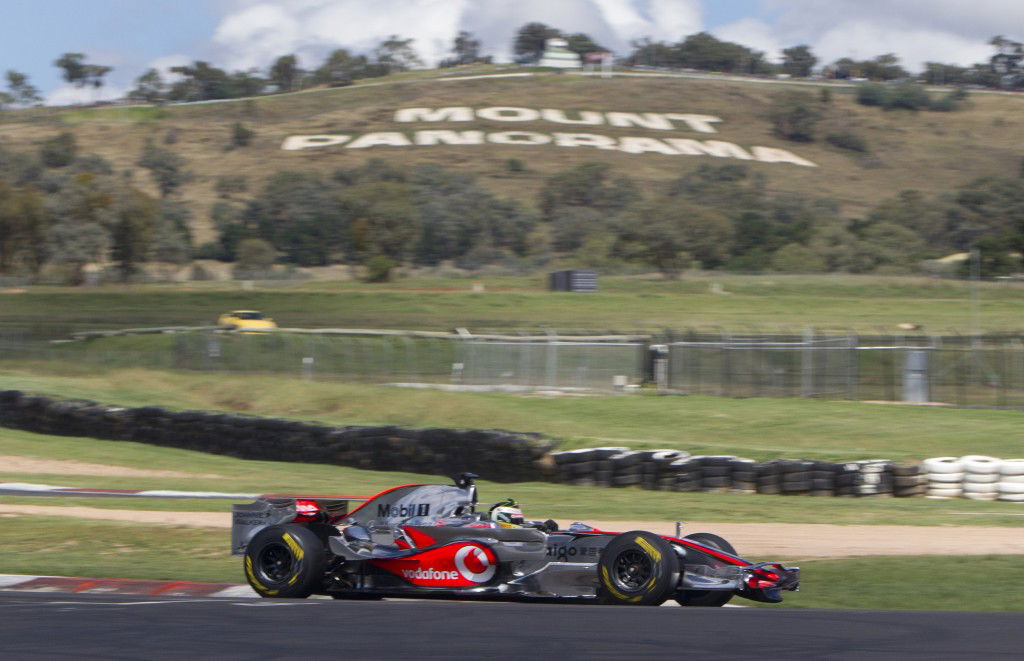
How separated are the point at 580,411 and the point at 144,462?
10.1 metres

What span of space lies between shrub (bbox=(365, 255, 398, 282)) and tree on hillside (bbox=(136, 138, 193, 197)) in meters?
49.0

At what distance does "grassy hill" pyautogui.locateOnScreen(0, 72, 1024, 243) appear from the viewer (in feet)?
377

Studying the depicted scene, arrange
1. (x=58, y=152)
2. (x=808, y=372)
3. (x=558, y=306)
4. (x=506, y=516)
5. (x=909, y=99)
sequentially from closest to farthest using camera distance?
(x=506, y=516), (x=808, y=372), (x=558, y=306), (x=58, y=152), (x=909, y=99)

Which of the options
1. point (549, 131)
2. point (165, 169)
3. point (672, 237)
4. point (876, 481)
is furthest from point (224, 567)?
point (549, 131)

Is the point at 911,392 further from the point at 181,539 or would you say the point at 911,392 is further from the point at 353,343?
the point at 181,539

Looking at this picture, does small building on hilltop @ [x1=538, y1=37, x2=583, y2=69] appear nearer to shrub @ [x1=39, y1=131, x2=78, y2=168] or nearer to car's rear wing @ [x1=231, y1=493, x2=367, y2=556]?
shrub @ [x1=39, y1=131, x2=78, y2=168]

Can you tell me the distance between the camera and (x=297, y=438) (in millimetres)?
23484

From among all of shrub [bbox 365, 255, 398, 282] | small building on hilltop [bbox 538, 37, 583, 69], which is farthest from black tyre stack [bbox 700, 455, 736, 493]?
small building on hilltop [bbox 538, 37, 583, 69]

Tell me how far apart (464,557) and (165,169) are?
107224 millimetres

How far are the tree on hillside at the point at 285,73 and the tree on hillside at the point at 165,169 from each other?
58552 millimetres

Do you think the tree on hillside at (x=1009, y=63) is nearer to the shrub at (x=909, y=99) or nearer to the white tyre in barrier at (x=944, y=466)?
the shrub at (x=909, y=99)

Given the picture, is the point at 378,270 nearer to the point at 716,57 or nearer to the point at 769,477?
the point at 769,477

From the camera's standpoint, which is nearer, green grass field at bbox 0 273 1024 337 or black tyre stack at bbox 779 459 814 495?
black tyre stack at bbox 779 459 814 495

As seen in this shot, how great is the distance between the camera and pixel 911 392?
29.8 metres
